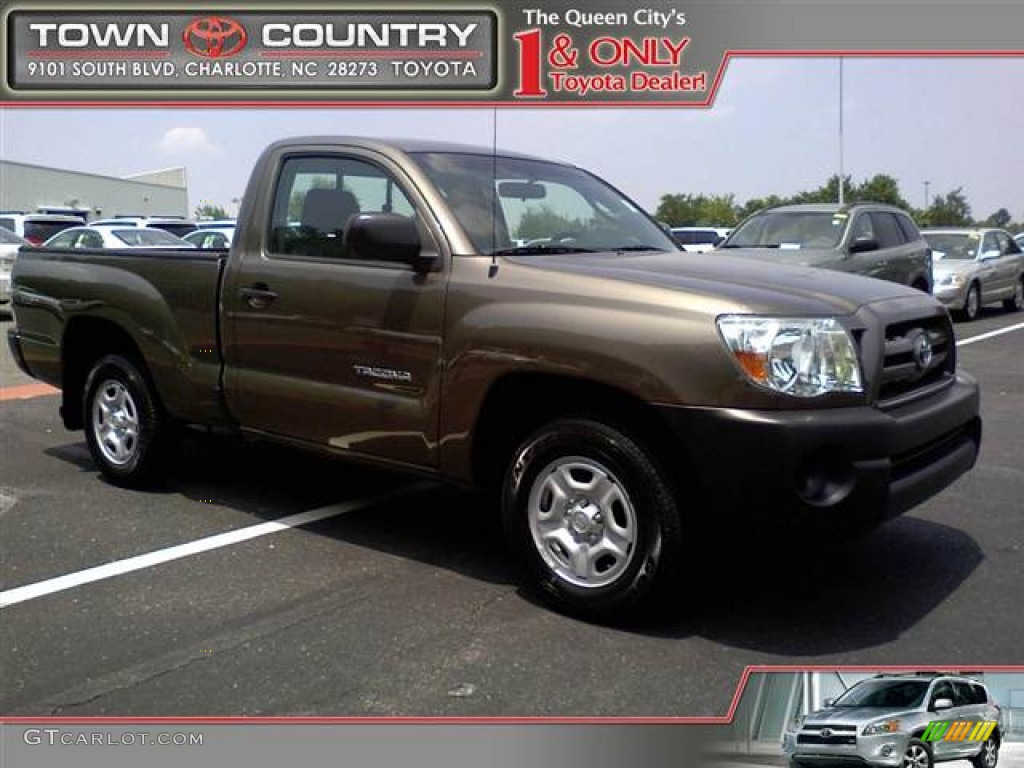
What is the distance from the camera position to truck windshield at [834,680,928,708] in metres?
A: 3.04

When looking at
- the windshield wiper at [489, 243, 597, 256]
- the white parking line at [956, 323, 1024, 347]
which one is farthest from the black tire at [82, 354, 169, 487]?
the white parking line at [956, 323, 1024, 347]

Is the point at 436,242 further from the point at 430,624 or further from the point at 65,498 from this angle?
the point at 65,498

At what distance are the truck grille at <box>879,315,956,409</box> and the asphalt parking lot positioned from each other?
2.65ft

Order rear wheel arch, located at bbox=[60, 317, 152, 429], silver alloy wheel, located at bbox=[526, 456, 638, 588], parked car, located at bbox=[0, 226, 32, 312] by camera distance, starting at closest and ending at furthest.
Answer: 1. silver alloy wheel, located at bbox=[526, 456, 638, 588]
2. rear wheel arch, located at bbox=[60, 317, 152, 429]
3. parked car, located at bbox=[0, 226, 32, 312]

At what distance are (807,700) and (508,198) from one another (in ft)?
8.10

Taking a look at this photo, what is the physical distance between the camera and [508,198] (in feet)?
15.1

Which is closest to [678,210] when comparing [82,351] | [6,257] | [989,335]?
[82,351]

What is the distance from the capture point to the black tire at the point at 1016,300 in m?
18.0

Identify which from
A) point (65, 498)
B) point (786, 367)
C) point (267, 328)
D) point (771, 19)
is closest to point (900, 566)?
point (786, 367)

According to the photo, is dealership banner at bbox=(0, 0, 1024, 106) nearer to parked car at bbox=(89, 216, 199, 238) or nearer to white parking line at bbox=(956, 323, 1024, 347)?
parked car at bbox=(89, 216, 199, 238)

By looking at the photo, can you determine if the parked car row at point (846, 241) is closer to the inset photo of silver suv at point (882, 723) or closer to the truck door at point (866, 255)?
the truck door at point (866, 255)

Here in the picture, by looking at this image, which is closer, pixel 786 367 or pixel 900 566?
pixel 786 367

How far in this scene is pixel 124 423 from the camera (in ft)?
18.8

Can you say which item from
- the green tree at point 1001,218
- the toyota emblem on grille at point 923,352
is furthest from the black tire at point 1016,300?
the toyota emblem on grille at point 923,352
